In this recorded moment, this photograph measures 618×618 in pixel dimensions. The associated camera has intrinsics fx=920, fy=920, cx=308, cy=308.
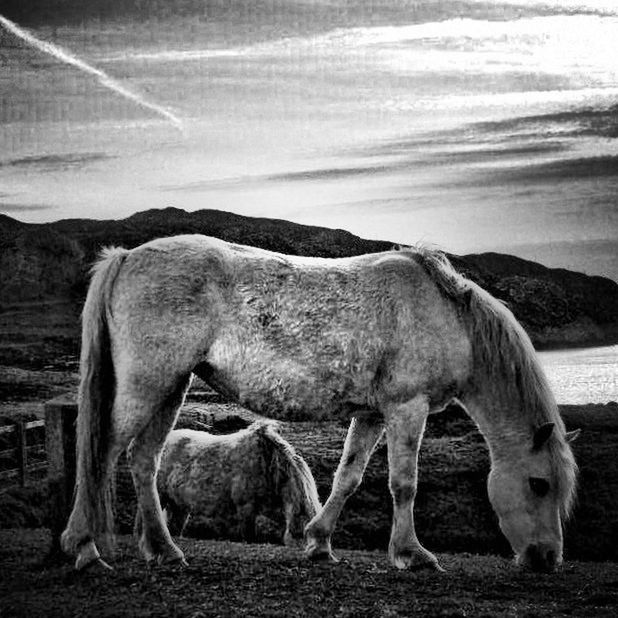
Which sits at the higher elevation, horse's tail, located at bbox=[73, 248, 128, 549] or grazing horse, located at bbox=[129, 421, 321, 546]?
horse's tail, located at bbox=[73, 248, 128, 549]

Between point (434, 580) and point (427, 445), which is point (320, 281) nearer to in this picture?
point (434, 580)

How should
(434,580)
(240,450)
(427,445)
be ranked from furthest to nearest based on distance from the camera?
(427,445)
(240,450)
(434,580)

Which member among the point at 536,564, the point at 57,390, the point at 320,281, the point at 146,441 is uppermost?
the point at 320,281

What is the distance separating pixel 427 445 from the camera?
14016mm

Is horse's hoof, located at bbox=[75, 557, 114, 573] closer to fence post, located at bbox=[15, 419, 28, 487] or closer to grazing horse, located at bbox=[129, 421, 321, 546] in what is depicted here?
grazing horse, located at bbox=[129, 421, 321, 546]

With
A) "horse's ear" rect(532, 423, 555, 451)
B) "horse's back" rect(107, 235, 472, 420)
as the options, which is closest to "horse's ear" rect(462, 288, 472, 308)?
"horse's back" rect(107, 235, 472, 420)

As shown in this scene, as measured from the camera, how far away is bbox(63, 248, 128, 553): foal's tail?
6.59 m

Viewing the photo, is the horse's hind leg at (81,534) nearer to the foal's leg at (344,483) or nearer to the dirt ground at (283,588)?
the dirt ground at (283,588)

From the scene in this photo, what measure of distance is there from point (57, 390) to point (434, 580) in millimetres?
15040

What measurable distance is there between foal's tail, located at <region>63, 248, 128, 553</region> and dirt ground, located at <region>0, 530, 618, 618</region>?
1.19ft

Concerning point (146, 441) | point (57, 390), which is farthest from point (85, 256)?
point (146, 441)

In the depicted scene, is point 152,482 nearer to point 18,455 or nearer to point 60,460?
point 60,460

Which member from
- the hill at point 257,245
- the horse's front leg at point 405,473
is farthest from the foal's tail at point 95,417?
the hill at point 257,245

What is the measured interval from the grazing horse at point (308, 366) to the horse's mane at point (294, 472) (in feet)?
5.64
